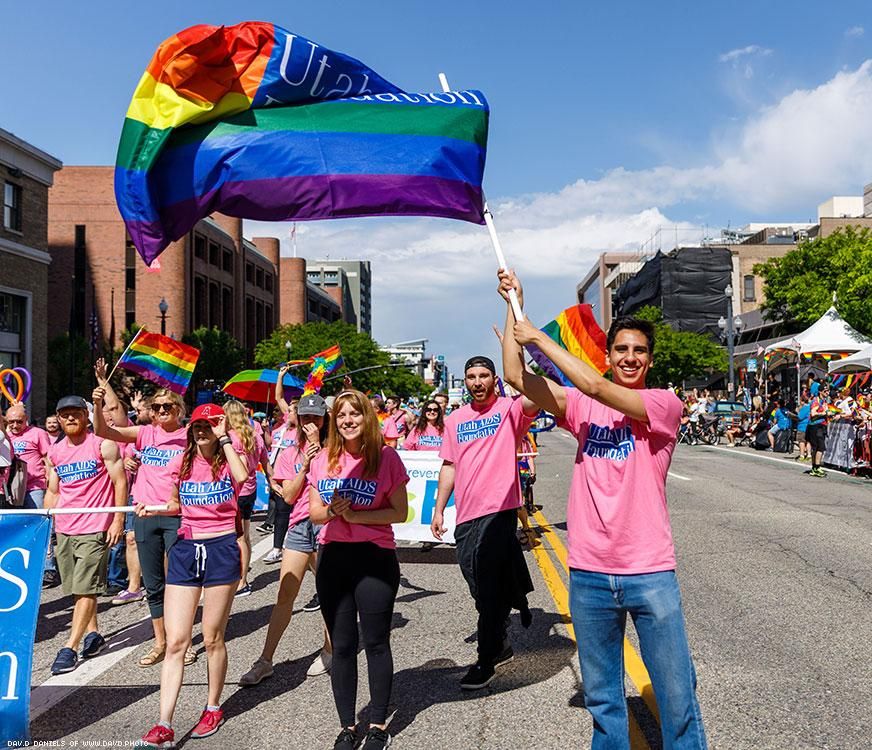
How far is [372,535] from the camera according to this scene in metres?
4.60

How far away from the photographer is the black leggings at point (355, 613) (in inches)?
173

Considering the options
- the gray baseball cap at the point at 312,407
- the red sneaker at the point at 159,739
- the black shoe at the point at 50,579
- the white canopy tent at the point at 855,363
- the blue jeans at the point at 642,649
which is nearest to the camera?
the blue jeans at the point at 642,649

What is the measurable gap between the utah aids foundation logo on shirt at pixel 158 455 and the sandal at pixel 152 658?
1.31 m

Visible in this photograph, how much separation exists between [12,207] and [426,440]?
31.8 metres

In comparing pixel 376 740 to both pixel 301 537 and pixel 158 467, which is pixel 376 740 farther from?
pixel 158 467

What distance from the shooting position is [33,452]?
9336mm

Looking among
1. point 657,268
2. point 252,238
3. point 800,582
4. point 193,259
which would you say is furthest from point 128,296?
point 800,582

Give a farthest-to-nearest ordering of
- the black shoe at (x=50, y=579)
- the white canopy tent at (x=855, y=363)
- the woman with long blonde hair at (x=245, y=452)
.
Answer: the white canopy tent at (x=855, y=363)
the black shoe at (x=50, y=579)
the woman with long blonde hair at (x=245, y=452)

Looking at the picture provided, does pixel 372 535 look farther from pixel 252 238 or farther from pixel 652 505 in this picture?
pixel 252 238

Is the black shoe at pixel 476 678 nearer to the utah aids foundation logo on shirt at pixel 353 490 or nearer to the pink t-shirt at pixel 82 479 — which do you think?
the utah aids foundation logo on shirt at pixel 353 490

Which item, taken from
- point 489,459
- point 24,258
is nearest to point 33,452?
point 489,459

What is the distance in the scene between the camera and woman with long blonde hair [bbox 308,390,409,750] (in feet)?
14.4

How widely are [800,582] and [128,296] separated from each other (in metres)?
59.0

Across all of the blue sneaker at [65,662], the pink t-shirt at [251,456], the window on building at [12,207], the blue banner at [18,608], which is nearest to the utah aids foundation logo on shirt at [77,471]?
the pink t-shirt at [251,456]
